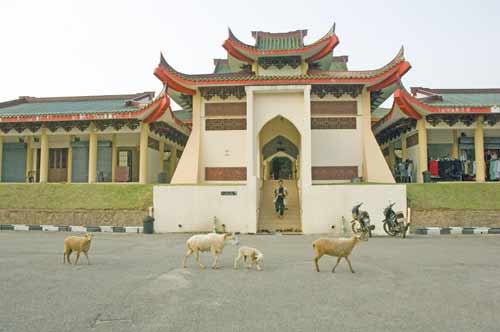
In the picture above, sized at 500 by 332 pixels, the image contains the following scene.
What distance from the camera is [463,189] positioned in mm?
16453

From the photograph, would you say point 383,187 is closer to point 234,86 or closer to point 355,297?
point 234,86

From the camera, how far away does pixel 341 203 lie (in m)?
→ 15.1

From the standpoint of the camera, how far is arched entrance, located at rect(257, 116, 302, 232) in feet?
52.5

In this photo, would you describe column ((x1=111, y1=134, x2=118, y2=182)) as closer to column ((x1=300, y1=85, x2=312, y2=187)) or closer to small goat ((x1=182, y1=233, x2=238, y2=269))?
column ((x1=300, y1=85, x2=312, y2=187))

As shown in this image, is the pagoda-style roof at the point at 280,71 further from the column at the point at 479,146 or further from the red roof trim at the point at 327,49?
the column at the point at 479,146

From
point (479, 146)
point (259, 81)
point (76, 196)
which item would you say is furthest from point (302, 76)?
point (76, 196)

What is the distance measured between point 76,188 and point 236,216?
26.7 ft

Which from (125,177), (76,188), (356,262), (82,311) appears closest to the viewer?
(82,311)

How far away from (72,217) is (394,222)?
13257 millimetres

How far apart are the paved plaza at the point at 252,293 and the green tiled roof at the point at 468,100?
39.0ft

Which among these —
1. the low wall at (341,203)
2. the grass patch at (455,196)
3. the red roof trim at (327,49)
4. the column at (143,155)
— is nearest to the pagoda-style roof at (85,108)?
the column at (143,155)

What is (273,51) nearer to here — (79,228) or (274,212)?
(274,212)

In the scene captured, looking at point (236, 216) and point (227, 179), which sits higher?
point (227, 179)

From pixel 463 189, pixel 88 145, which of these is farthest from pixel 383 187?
pixel 88 145
